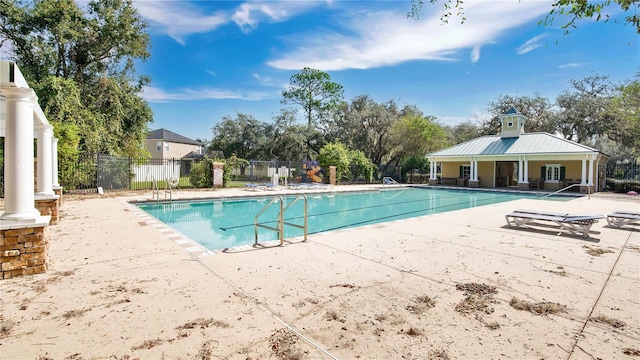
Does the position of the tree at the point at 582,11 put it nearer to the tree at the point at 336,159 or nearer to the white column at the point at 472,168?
the tree at the point at 336,159

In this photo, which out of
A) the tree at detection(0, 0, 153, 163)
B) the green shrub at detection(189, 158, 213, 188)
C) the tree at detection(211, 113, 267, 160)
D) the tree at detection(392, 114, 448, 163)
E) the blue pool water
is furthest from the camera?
the tree at detection(211, 113, 267, 160)

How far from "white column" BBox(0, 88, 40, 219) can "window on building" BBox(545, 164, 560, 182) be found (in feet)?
87.0

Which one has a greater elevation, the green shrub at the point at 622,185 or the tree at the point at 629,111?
the tree at the point at 629,111

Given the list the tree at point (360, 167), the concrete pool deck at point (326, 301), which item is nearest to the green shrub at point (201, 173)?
the tree at point (360, 167)

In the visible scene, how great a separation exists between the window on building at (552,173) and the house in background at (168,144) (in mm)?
34021

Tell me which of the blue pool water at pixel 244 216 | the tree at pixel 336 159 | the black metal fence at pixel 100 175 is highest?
the tree at pixel 336 159

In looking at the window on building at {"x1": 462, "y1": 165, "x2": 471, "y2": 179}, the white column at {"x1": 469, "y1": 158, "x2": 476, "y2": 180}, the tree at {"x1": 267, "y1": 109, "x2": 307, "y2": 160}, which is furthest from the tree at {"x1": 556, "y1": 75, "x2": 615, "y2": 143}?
the tree at {"x1": 267, "y1": 109, "x2": 307, "y2": 160}

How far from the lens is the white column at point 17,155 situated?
3.95 meters

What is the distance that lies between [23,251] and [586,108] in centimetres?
3729

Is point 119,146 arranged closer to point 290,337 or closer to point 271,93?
point 271,93

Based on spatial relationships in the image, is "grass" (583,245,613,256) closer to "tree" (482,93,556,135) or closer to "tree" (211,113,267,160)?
"tree" (211,113,267,160)

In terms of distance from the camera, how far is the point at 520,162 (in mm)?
21438

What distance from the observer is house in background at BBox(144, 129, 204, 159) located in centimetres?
3350

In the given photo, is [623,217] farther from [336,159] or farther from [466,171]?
[466,171]
